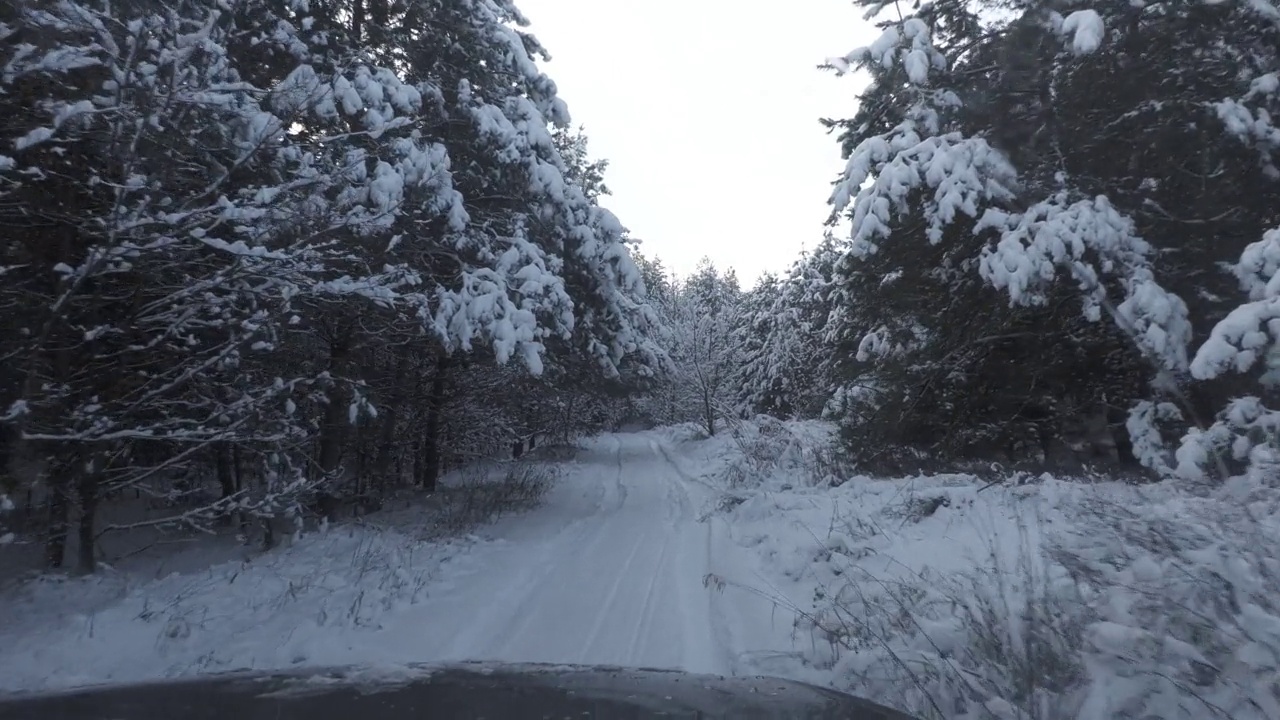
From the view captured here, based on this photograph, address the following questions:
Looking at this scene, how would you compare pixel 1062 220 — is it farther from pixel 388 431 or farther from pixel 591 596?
pixel 388 431

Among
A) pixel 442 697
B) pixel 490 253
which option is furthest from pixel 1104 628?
pixel 490 253

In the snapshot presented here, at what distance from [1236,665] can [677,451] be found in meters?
29.9

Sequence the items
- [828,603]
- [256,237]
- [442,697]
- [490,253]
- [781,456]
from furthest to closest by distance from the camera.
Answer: [781,456], [490,253], [828,603], [256,237], [442,697]

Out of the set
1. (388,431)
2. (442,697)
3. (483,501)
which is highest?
(388,431)

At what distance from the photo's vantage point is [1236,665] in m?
3.57

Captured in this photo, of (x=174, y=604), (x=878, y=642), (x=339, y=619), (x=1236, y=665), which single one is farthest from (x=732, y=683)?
(x=174, y=604)

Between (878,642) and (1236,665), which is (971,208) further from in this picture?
(1236,665)

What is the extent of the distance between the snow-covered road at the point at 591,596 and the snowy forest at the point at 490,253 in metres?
2.02

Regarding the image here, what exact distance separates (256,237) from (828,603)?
17.8 feet

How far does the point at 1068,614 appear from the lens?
4449 millimetres

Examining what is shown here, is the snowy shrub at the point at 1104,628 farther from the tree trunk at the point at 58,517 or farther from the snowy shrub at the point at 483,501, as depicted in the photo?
the snowy shrub at the point at 483,501

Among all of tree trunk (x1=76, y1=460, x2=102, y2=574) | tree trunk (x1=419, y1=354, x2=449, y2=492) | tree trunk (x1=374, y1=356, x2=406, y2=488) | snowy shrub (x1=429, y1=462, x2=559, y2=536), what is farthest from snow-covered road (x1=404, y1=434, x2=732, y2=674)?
tree trunk (x1=76, y1=460, x2=102, y2=574)

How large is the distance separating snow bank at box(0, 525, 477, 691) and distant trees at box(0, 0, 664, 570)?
0.68m

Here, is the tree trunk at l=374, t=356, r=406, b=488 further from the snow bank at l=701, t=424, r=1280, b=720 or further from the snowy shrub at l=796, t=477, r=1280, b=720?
the snowy shrub at l=796, t=477, r=1280, b=720
